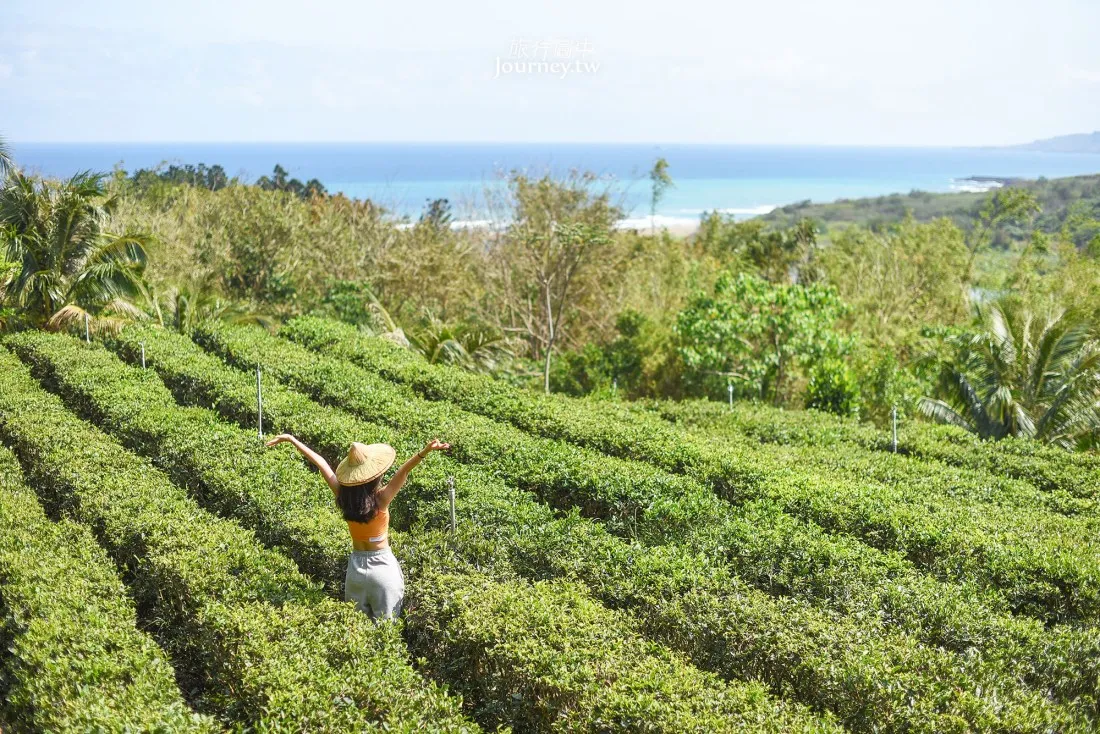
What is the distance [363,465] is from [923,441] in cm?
863

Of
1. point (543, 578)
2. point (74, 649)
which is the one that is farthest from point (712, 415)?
point (74, 649)

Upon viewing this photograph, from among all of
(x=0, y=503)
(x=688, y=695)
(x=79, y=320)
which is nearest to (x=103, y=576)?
(x=0, y=503)

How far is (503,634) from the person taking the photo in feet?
20.2

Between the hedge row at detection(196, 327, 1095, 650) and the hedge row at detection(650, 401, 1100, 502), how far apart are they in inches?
125

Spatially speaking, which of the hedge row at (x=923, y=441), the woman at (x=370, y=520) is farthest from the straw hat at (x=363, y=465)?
the hedge row at (x=923, y=441)

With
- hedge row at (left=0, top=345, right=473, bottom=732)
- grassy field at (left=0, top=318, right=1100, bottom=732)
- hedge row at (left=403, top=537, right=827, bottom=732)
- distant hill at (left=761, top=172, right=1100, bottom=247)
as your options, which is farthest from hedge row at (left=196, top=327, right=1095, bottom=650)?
distant hill at (left=761, top=172, right=1100, bottom=247)

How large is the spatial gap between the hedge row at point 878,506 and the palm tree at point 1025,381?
442 centimetres

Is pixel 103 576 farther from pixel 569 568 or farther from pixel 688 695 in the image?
pixel 688 695

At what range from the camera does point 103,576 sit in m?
7.05

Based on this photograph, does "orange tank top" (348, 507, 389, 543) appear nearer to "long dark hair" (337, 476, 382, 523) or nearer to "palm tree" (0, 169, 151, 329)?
"long dark hair" (337, 476, 382, 523)

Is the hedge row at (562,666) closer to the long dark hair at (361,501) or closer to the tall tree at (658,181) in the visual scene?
the long dark hair at (361,501)

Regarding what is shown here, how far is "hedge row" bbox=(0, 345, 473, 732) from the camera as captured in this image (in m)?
5.36

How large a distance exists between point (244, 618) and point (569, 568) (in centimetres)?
265

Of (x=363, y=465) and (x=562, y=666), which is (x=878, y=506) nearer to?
(x=562, y=666)
